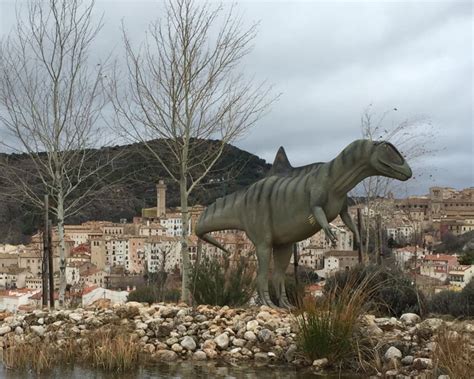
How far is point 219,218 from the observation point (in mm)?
8422

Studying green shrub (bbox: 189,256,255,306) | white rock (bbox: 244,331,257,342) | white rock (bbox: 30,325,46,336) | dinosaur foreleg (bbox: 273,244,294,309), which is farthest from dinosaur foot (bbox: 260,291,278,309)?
white rock (bbox: 30,325,46,336)

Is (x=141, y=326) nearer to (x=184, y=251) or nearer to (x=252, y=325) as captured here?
(x=252, y=325)

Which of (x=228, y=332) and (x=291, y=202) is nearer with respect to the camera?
(x=228, y=332)

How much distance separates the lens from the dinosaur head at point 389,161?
686 centimetres

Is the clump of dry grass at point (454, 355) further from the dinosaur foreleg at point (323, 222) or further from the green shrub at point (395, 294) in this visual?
the green shrub at point (395, 294)

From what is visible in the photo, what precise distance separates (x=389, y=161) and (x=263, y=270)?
2.22 m

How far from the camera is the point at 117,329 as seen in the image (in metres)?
6.62

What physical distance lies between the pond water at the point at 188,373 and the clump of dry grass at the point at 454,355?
30.8 inches

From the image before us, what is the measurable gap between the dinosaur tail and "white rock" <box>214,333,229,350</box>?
2005mm

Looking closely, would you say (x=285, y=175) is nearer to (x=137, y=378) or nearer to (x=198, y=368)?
(x=198, y=368)

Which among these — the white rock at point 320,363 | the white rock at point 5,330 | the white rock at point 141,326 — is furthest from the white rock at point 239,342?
the white rock at point 5,330

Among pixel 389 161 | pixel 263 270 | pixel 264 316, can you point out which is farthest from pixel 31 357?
pixel 389 161

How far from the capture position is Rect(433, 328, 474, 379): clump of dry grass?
457 cm

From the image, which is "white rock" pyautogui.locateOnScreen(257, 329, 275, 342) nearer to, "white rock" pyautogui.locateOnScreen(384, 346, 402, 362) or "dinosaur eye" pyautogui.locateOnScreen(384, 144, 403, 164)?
"white rock" pyautogui.locateOnScreen(384, 346, 402, 362)
